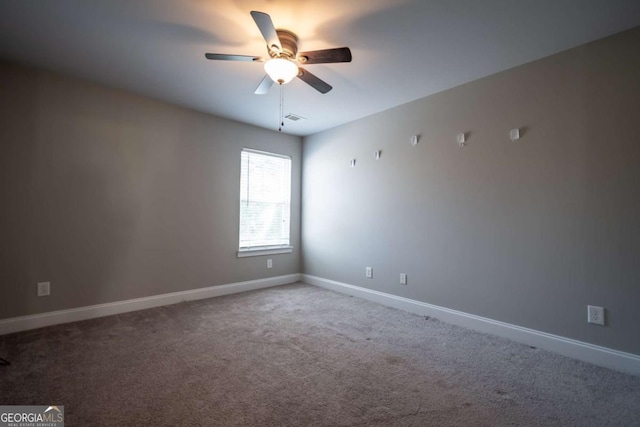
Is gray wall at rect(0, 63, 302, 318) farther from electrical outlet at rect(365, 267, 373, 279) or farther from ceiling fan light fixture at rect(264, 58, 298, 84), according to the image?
ceiling fan light fixture at rect(264, 58, 298, 84)

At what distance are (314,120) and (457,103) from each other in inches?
74.5

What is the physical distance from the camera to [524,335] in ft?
8.45

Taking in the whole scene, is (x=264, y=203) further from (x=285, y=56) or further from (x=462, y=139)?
(x=462, y=139)

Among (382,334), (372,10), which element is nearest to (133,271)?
(382,334)

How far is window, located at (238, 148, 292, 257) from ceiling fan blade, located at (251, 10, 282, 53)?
2446 millimetres

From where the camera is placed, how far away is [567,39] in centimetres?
228

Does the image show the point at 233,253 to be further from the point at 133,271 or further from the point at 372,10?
the point at 372,10

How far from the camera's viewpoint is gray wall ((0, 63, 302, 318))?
2725mm

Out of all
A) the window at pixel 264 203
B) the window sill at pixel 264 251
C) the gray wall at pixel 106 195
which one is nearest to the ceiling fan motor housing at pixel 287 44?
the gray wall at pixel 106 195

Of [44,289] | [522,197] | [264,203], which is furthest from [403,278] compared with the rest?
[44,289]

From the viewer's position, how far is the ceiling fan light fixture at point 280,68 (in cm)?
209

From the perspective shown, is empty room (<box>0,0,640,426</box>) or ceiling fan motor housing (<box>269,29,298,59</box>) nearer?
empty room (<box>0,0,640,426</box>)

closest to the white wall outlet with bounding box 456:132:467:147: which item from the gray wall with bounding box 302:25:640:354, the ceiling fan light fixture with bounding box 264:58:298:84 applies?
the gray wall with bounding box 302:25:640:354

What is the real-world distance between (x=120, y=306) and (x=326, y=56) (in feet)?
11.0
